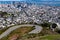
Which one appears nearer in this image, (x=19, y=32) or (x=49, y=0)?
(x=19, y=32)

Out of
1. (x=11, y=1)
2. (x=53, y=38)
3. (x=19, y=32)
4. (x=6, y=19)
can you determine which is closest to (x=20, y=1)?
(x=11, y=1)

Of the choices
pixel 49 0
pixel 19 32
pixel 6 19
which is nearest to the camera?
pixel 19 32

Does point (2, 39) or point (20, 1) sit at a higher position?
point (2, 39)

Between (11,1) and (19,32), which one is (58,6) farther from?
(19,32)

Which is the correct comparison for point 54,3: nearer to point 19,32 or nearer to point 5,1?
point 5,1

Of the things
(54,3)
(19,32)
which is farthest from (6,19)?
(54,3)

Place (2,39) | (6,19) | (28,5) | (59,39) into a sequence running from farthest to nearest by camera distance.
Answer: (28,5) < (6,19) < (2,39) < (59,39)

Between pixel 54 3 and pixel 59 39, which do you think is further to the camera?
pixel 54 3

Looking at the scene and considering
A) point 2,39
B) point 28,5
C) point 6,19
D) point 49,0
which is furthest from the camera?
point 49,0

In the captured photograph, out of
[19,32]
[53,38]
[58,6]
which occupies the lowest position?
[58,6]
